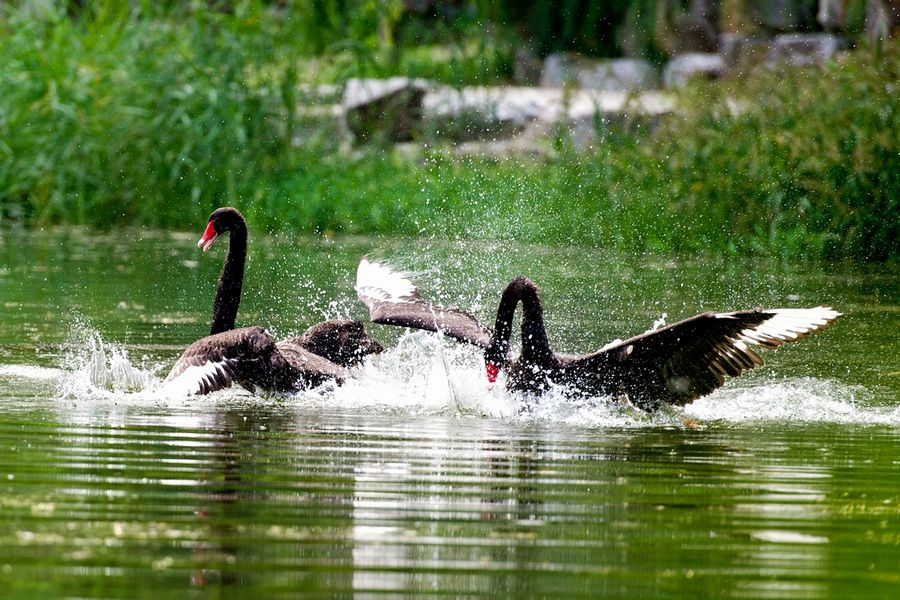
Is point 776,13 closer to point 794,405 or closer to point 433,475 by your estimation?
point 794,405

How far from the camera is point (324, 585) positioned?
14.5 ft

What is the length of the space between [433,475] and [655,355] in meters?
2.30

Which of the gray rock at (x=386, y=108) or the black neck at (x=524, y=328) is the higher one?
→ the gray rock at (x=386, y=108)

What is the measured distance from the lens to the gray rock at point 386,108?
22.3 m

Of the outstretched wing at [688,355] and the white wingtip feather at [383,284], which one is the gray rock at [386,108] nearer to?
the white wingtip feather at [383,284]

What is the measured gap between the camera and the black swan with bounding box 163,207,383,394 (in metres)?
8.15

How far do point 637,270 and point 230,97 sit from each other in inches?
257

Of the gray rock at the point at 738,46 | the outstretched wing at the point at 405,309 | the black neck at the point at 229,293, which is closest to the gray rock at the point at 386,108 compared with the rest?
the gray rock at the point at 738,46

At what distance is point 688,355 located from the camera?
8.16m

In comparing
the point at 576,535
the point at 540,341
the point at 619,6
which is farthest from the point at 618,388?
the point at 619,6

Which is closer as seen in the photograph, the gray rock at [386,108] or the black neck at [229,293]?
the black neck at [229,293]

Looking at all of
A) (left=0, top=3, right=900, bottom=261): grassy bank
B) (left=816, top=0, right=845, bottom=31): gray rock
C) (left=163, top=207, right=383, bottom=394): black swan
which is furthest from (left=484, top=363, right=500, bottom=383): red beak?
(left=816, top=0, right=845, bottom=31): gray rock

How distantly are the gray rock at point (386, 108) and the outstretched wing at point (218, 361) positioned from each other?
1385 centimetres

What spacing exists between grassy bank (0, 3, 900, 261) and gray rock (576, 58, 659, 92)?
4.03 m
